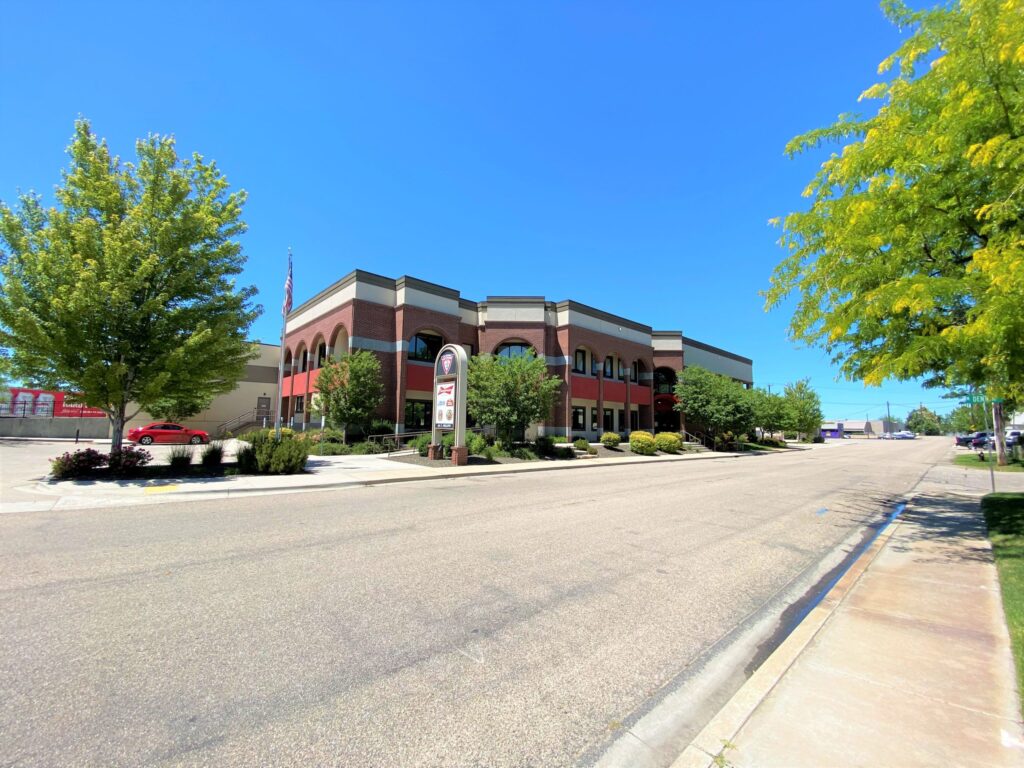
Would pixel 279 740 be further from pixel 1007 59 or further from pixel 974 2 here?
pixel 974 2

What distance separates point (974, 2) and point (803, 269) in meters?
3.98

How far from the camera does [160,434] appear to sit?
105ft

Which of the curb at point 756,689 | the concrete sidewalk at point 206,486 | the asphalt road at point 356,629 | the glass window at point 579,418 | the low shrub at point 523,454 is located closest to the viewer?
the curb at point 756,689

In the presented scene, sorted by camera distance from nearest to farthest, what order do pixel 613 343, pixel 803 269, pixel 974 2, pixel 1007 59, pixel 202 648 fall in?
pixel 202 648, pixel 1007 59, pixel 974 2, pixel 803 269, pixel 613 343

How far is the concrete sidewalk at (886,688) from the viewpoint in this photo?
2.73 metres

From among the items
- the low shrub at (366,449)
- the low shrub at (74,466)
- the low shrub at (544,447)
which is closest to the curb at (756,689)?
the low shrub at (74,466)

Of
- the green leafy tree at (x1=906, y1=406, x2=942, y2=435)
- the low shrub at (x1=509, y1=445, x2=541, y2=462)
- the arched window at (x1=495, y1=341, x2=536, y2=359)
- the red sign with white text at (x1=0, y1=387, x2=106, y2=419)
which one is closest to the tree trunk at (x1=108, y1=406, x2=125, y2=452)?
the low shrub at (x1=509, y1=445, x2=541, y2=462)

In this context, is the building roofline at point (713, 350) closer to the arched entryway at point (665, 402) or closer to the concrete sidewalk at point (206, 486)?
the arched entryway at point (665, 402)

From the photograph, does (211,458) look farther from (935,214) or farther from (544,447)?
(935,214)

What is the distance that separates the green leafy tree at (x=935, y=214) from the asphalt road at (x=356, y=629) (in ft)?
11.8

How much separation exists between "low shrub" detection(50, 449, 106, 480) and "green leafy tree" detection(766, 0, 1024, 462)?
1864 cm

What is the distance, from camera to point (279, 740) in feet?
9.09

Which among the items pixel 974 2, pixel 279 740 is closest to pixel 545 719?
pixel 279 740

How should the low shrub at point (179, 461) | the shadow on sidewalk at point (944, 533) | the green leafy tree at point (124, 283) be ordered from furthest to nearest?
the low shrub at point (179, 461), the green leafy tree at point (124, 283), the shadow on sidewalk at point (944, 533)
